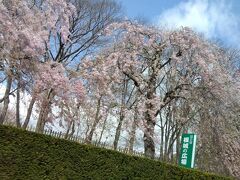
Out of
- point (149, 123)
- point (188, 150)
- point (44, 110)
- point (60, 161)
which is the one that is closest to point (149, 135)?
point (149, 123)

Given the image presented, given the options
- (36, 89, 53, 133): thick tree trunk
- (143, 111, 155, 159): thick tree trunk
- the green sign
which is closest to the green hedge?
the green sign

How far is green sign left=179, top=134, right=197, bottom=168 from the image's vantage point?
1374cm

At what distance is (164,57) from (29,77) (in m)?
9.33

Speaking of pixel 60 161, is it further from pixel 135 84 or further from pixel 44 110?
pixel 135 84

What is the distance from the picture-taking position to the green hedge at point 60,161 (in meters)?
8.16

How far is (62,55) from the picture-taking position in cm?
2158

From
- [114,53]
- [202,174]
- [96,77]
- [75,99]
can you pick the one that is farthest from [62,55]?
[202,174]

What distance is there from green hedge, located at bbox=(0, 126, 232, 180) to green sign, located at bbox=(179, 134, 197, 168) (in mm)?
2687

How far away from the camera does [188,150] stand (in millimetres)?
13891

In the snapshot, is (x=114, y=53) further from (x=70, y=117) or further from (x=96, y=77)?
(x=70, y=117)

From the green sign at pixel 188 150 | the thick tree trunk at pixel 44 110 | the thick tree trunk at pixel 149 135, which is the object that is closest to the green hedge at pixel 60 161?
the green sign at pixel 188 150

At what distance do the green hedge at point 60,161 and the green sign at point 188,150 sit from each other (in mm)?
2687

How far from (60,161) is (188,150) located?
244 inches

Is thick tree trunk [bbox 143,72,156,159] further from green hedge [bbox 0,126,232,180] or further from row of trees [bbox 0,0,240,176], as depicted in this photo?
green hedge [bbox 0,126,232,180]
